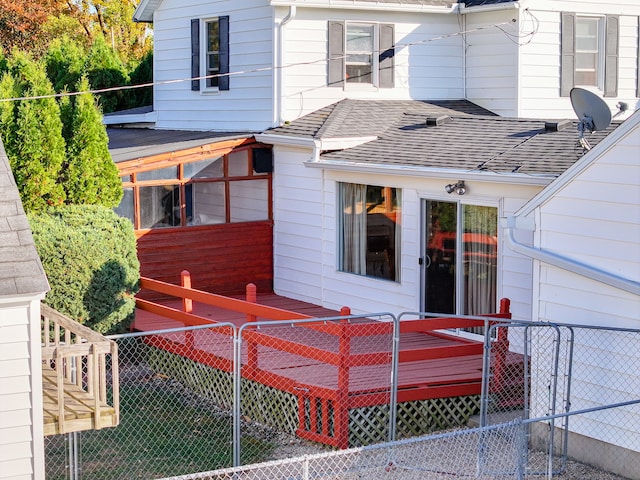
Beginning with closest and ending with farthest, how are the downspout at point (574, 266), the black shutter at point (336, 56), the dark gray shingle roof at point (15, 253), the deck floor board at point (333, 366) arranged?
the dark gray shingle roof at point (15, 253) < the downspout at point (574, 266) < the deck floor board at point (333, 366) < the black shutter at point (336, 56)

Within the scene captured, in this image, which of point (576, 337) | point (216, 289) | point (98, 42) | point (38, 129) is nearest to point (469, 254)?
point (576, 337)

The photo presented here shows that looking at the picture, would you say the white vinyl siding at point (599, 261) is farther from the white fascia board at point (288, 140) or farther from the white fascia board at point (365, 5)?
the white fascia board at point (365, 5)

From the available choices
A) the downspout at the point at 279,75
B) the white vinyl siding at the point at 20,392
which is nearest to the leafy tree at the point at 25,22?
the downspout at the point at 279,75

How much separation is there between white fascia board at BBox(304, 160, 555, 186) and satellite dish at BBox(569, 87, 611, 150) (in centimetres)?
83

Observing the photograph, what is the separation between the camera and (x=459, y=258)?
16.0 meters

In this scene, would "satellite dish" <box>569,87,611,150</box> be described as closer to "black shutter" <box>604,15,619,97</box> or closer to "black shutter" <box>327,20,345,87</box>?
"black shutter" <box>327,20,345,87</box>

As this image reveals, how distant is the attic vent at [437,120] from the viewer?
1847 centimetres

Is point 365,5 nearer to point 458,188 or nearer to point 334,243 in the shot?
point 334,243

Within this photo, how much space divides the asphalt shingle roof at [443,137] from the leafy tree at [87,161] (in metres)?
3.40

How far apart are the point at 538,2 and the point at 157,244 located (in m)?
8.29

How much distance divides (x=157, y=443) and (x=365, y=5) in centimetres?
988

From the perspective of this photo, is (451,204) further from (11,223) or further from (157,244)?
(11,223)

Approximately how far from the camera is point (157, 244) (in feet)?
62.2

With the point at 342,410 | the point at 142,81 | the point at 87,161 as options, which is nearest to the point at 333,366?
the point at 342,410
